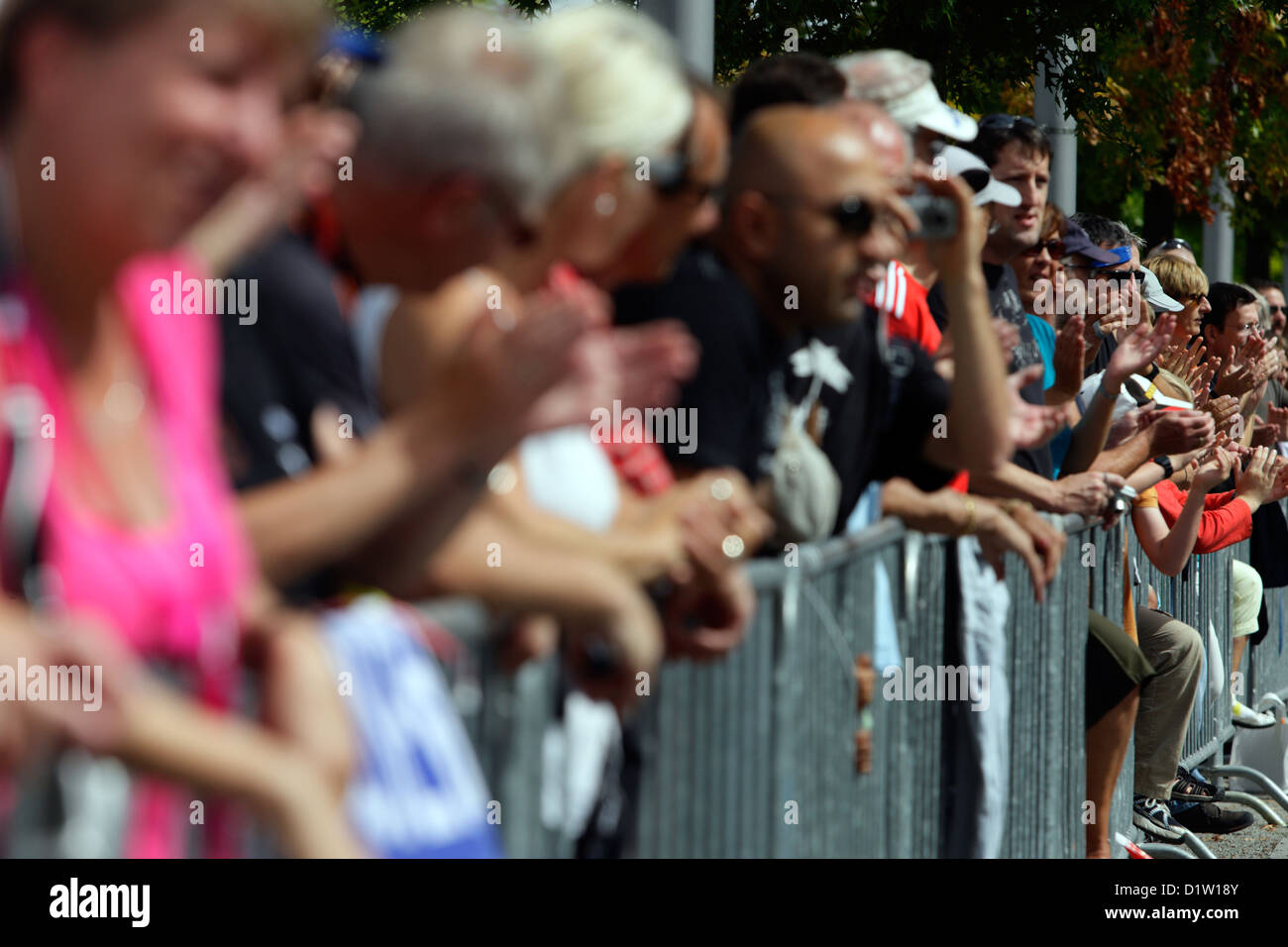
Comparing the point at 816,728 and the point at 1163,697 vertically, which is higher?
the point at 816,728

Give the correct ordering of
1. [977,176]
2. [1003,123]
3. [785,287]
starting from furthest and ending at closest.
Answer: [1003,123] → [977,176] → [785,287]

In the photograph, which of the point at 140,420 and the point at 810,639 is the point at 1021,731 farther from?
the point at 140,420

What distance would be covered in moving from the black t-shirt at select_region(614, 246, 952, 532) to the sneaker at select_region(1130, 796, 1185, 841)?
3559 millimetres

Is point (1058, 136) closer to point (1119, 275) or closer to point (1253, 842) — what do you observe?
point (1119, 275)

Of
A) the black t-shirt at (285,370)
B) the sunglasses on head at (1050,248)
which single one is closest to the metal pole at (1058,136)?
the sunglasses on head at (1050,248)

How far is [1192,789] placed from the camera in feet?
28.1

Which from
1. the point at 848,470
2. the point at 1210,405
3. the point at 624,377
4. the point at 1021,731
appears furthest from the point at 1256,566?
the point at 624,377

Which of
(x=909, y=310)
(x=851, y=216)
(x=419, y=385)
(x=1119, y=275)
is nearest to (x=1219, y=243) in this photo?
(x=1119, y=275)

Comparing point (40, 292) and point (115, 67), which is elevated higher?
point (115, 67)

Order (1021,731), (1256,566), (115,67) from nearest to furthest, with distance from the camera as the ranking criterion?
1. (115,67)
2. (1021,731)
3. (1256,566)

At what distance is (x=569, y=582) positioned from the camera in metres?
2.80

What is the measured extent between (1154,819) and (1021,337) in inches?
93.6

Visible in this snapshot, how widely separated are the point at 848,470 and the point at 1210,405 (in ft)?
15.1

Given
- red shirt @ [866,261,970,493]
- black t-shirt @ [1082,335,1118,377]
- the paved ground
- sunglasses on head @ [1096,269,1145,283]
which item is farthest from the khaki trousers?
red shirt @ [866,261,970,493]
